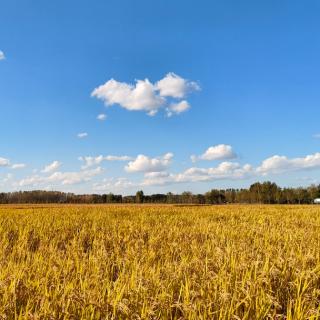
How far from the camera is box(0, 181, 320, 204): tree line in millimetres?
118875

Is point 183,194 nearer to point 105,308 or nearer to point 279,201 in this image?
point 279,201

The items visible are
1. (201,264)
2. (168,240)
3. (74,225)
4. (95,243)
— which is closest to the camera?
(201,264)

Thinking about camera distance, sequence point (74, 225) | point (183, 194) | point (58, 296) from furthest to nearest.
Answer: point (183, 194), point (74, 225), point (58, 296)

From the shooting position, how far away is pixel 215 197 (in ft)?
442

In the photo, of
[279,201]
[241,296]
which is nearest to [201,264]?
[241,296]

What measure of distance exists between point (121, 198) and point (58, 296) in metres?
129

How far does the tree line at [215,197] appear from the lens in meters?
119

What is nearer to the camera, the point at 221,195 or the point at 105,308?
the point at 105,308

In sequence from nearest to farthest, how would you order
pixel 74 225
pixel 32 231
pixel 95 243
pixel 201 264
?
1. pixel 201 264
2. pixel 95 243
3. pixel 32 231
4. pixel 74 225

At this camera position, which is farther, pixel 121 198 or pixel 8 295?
pixel 121 198

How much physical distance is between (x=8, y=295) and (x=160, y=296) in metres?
1.36

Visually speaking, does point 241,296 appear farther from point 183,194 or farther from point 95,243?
point 183,194

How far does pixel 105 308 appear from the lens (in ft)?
9.24

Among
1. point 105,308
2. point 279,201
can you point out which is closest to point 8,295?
point 105,308
